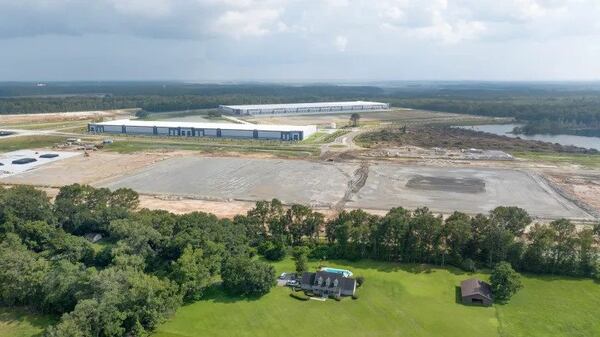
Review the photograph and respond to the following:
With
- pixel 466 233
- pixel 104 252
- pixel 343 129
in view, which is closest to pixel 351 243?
pixel 466 233

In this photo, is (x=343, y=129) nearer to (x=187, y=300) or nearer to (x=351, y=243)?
(x=351, y=243)

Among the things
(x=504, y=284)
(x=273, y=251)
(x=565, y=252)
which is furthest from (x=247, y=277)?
(x=565, y=252)

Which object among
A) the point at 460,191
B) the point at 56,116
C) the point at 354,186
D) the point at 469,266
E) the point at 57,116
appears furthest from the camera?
the point at 57,116

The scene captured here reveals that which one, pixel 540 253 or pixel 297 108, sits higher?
pixel 297 108

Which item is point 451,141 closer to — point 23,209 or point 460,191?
point 460,191

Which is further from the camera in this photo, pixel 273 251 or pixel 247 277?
pixel 273 251

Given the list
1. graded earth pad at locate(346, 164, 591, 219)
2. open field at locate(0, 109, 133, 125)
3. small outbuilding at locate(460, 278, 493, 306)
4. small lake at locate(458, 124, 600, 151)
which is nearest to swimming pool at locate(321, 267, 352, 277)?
small outbuilding at locate(460, 278, 493, 306)
